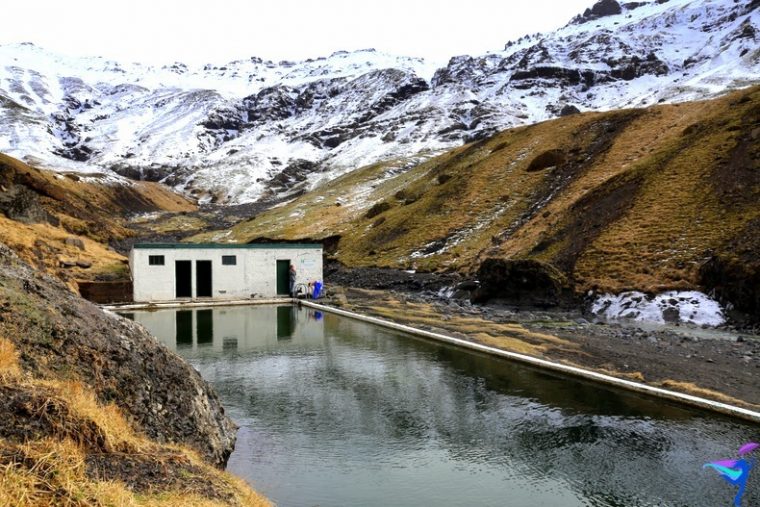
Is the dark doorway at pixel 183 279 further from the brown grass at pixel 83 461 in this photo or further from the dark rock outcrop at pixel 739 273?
the brown grass at pixel 83 461

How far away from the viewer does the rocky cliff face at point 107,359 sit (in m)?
7.80

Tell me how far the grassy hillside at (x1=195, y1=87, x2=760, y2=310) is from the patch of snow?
0.96 m

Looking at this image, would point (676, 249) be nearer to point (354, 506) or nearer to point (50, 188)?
point (354, 506)

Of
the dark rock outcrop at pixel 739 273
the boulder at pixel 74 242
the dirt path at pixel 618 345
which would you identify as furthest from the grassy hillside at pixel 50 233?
the dark rock outcrop at pixel 739 273

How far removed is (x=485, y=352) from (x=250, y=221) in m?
92.5

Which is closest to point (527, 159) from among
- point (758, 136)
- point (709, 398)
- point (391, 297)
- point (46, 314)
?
point (758, 136)

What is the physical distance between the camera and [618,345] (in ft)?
77.9

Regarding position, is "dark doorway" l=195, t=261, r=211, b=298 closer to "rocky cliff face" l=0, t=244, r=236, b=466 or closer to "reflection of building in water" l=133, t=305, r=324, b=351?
"reflection of building in water" l=133, t=305, r=324, b=351

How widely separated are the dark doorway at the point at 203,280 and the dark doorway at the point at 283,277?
17.4 ft

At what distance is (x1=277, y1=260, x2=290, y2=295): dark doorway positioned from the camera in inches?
1752

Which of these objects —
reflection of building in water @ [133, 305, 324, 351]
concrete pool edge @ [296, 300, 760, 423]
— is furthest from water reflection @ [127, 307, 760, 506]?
reflection of building in water @ [133, 305, 324, 351]

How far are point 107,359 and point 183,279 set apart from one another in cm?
3636

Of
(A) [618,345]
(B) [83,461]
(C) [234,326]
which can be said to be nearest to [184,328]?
(C) [234,326]

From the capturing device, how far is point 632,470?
12.0m
